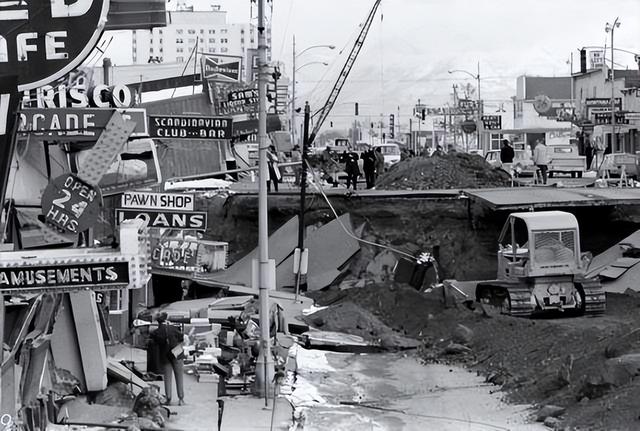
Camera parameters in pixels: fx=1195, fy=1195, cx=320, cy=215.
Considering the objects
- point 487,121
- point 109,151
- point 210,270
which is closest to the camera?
point 109,151

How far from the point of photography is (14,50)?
15352 millimetres

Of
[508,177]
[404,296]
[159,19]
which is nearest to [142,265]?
[159,19]

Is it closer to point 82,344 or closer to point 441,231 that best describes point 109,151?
point 82,344

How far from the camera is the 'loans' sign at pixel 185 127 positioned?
63.8 feet

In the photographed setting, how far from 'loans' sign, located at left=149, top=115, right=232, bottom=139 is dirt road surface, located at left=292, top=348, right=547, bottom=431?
4.93m

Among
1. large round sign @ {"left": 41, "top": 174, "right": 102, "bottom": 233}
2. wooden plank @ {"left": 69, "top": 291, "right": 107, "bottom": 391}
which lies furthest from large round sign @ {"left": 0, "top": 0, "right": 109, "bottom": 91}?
wooden plank @ {"left": 69, "top": 291, "right": 107, "bottom": 391}

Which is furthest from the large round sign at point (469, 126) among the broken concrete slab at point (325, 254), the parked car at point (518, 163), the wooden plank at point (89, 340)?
the wooden plank at point (89, 340)

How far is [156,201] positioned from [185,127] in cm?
131

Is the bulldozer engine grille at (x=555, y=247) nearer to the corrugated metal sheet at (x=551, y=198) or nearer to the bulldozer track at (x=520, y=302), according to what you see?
the bulldozer track at (x=520, y=302)

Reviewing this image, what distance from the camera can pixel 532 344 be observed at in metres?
24.8

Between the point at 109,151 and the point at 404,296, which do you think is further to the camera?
the point at 404,296

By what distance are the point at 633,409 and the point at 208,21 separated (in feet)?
388

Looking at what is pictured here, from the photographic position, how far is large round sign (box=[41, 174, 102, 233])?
16.2 meters

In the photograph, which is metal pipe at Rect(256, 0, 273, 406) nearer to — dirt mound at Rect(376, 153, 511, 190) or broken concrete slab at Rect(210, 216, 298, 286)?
broken concrete slab at Rect(210, 216, 298, 286)
